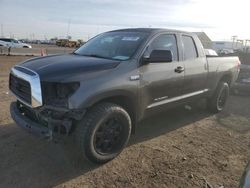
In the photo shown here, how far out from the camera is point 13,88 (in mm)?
4930

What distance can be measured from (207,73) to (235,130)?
1.29m

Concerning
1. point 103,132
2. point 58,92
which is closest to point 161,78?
point 103,132

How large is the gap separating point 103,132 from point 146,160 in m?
0.81

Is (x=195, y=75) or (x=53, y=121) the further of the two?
(x=195, y=75)

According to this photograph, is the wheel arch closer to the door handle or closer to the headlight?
the headlight

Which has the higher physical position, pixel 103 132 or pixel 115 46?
pixel 115 46

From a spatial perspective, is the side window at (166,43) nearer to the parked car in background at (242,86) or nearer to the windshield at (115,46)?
the windshield at (115,46)

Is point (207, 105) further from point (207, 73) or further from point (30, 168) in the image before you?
point (30, 168)

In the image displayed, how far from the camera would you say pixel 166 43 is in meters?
5.51

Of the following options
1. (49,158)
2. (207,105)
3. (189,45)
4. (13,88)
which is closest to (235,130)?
(207,105)

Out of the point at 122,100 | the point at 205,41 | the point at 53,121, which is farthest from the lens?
the point at 205,41

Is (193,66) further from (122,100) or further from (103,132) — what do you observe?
(103,132)

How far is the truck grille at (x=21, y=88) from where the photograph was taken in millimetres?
4322

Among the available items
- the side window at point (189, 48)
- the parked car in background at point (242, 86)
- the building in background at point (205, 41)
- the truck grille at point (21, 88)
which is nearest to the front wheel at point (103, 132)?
the truck grille at point (21, 88)
